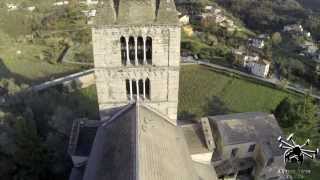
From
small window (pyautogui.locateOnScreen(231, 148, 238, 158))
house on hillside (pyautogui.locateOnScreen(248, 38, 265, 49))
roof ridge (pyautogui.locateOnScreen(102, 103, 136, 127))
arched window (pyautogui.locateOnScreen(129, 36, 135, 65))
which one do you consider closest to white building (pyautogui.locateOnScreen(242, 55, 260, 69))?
house on hillside (pyautogui.locateOnScreen(248, 38, 265, 49))

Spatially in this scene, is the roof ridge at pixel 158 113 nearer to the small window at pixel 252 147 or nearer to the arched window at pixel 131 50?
the arched window at pixel 131 50

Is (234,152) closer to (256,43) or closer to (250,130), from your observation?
(250,130)

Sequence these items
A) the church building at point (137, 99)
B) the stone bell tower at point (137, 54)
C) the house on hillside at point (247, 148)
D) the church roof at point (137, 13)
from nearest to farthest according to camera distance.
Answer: the church building at point (137, 99)
the church roof at point (137, 13)
the stone bell tower at point (137, 54)
the house on hillside at point (247, 148)

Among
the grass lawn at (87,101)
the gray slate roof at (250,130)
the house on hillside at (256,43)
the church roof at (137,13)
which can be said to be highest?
the church roof at (137,13)

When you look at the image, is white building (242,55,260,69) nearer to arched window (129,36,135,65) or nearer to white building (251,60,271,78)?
white building (251,60,271,78)

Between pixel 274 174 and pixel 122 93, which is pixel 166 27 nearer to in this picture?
pixel 122 93

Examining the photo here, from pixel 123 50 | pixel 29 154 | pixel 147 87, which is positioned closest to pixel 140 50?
pixel 123 50

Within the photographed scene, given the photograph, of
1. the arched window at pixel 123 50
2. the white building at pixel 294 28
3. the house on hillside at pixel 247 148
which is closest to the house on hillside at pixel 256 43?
the white building at pixel 294 28
